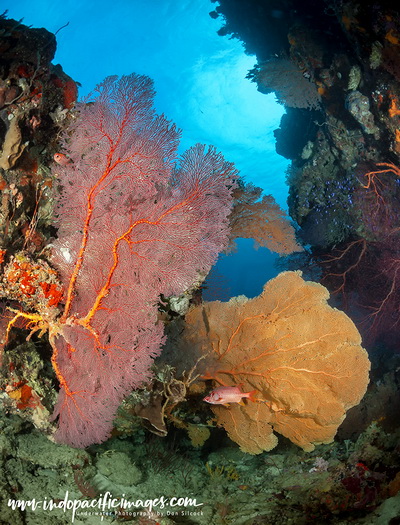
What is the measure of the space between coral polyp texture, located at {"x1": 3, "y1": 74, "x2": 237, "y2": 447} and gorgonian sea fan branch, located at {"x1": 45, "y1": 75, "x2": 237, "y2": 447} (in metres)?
0.01

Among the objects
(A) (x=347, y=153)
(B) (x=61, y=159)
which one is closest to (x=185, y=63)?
(A) (x=347, y=153)

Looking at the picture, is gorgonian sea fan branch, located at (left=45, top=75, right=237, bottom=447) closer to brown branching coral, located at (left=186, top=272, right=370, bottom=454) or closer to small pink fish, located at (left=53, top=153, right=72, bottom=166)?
small pink fish, located at (left=53, top=153, right=72, bottom=166)

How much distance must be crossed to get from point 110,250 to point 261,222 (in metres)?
3.09

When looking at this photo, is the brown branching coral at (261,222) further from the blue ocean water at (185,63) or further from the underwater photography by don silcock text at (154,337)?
the blue ocean water at (185,63)

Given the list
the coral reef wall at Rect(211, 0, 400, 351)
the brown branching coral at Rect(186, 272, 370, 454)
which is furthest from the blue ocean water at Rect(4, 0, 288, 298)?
the brown branching coral at Rect(186, 272, 370, 454)

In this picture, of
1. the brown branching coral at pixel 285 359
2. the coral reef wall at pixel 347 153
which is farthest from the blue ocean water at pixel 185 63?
the brown branching coral at pixel 285 359

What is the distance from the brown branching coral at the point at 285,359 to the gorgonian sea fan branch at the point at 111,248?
51.3 inches

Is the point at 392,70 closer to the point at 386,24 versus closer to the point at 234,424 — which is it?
the point at 386,24

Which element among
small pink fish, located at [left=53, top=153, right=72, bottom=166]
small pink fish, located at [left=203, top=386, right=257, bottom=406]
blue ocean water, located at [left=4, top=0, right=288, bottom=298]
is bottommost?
small pink fish, located at [left=203, top=386, right=257, bottom=406]

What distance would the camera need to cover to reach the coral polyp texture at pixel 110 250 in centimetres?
323

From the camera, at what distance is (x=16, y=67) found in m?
3.85

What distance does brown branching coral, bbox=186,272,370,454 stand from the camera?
13.3 ft

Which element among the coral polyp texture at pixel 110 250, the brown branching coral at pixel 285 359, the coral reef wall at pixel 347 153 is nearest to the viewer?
the coral polyp texture at pixel 110 250

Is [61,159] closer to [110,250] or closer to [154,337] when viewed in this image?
[110,250]
